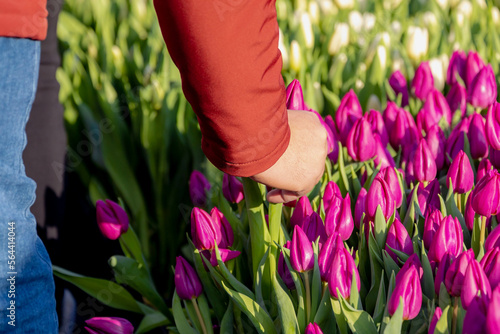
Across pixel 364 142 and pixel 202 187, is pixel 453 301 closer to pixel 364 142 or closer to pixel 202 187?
pixel 364 142

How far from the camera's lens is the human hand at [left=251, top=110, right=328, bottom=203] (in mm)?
943

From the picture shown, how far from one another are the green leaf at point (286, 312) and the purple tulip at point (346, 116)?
0.53 meters

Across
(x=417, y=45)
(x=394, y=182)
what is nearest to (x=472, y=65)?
(x=417, y=45)

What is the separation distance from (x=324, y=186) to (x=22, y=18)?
2.20ft

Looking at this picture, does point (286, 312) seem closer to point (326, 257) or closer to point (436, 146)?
point (326, 257)

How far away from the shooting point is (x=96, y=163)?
2145 millimetres

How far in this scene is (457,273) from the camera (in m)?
0.90

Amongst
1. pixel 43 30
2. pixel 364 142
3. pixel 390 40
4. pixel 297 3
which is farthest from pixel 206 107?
pixel 297 3

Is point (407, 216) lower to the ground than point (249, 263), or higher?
higher

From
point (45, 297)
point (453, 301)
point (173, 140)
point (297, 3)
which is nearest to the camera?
point (453, 301)

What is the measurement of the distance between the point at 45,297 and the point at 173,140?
42.1 inches

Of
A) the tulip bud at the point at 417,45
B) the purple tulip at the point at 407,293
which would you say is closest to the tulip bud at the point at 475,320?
the purple tulip at the point at 407,293

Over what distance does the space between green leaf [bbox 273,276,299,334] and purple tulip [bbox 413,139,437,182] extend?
1.39 ft

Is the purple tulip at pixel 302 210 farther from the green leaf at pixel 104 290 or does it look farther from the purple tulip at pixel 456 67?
the purple tulip at pixel 456 67
